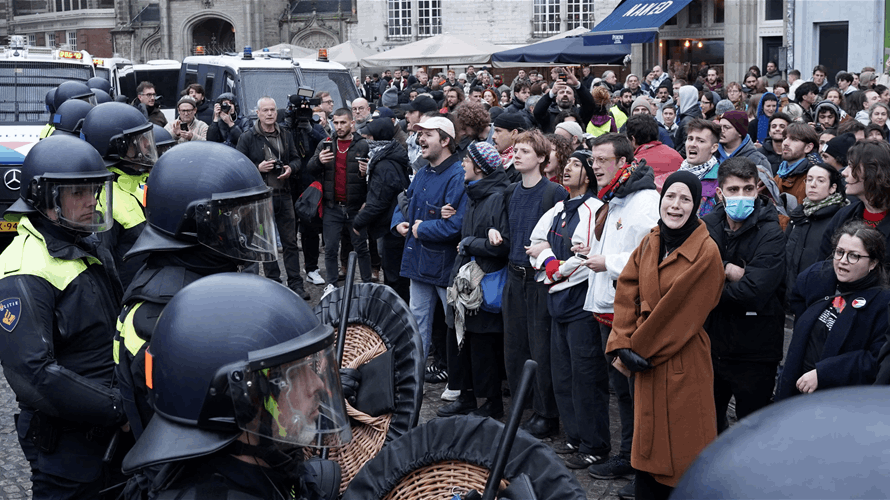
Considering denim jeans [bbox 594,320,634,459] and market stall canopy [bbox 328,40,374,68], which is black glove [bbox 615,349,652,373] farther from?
market stall canopy [bbox 328,40,374,68]

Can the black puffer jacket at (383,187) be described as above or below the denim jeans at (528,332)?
above

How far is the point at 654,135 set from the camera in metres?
7.05

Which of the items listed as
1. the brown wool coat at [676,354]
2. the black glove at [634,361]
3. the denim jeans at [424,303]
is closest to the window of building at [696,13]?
the denim jeans at [424,303]

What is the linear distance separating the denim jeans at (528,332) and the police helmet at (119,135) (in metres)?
2.41

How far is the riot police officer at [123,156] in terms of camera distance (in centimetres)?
547

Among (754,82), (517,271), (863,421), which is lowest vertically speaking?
(517,271)

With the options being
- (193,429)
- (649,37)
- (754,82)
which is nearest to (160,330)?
(193,429)

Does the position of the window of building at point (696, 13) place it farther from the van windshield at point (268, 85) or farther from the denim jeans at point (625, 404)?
the denim jeans at point (625, 404)

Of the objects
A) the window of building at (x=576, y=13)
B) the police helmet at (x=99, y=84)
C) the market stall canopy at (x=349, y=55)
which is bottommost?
the police helmet at (x=99, y=84)

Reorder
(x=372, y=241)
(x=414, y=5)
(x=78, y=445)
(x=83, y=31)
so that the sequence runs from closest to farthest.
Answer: (x=78, y=445)
(x=372, y=241)
(x=414, y=5)
(x=83, y=31)

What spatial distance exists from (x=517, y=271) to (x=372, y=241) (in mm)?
4380

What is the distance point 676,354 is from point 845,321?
77 centimetres

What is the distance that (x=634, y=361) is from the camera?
4.46 metres

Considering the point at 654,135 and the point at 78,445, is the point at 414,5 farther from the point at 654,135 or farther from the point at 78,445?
the point at 78,445
